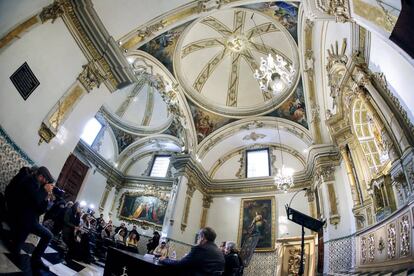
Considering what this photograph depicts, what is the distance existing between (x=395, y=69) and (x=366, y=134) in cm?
243

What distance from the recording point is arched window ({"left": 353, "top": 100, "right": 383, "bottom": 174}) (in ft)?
19.3

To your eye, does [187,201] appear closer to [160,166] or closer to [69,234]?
[160,166]

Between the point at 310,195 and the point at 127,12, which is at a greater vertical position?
the point at 127,12

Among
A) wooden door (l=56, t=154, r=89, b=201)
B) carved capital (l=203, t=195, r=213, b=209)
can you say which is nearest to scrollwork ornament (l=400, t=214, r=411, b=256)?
carved capital (l=203, t=195, r=213, b=209)

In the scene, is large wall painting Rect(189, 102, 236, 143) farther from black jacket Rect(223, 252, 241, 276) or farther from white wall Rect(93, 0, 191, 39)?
black jacket Rect(223, 252, 241, 276)

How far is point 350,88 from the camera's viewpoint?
5.88 m

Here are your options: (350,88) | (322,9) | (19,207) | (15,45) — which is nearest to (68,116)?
(15,45)

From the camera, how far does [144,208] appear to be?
43.3 feet

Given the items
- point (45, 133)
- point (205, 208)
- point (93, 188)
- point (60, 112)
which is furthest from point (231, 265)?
point (93, 188)

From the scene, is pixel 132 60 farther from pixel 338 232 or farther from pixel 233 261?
pixel 338 232

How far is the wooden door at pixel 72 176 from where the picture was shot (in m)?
11.1

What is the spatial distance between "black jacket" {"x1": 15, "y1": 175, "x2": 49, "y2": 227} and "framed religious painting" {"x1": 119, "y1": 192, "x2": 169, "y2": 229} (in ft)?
32.6

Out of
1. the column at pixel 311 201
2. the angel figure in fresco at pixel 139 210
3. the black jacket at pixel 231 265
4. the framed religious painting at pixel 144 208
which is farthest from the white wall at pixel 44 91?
the column at pixel 311 201

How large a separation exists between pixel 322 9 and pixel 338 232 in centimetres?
614
